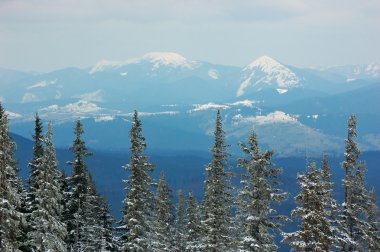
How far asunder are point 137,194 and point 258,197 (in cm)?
1046

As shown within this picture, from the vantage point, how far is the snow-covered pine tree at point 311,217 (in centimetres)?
2464

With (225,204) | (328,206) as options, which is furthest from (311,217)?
(225,204)

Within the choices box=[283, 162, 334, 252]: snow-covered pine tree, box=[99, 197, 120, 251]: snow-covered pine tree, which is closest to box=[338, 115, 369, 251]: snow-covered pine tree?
box=[283, 162, 334, 252]: snow-covered pine tree

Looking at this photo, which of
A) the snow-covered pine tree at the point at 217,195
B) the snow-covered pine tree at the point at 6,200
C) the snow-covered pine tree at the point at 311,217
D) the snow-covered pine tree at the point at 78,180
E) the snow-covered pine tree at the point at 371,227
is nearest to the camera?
the snow-covered pine tree at the point at 311,217

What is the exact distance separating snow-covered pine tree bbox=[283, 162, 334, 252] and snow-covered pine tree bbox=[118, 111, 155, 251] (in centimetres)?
1333

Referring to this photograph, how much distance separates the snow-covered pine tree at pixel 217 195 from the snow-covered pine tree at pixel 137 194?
4428 millimetres

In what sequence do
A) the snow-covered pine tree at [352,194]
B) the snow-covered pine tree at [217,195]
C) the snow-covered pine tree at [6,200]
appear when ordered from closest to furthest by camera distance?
the snow-covered pine tree at [6,200]
the snow-covered pine tree at [352,194]
the snow-covered pine tree at [217,195]

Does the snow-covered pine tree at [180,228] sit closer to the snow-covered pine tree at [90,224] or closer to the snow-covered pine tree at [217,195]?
the snow-covered pine tree at [90,224]

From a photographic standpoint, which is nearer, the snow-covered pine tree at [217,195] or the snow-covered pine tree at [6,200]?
the snow-covered pine tree at [6,200]

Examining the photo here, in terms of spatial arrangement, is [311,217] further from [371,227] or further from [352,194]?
[371,227]

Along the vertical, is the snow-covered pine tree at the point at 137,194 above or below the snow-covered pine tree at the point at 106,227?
above

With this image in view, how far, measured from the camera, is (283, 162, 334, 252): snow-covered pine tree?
970 inches

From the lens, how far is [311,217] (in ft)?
81.3

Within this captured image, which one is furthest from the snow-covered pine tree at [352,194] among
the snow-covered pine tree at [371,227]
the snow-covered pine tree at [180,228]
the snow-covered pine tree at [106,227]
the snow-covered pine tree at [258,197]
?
the snow-covered pine tree at [106,227]
